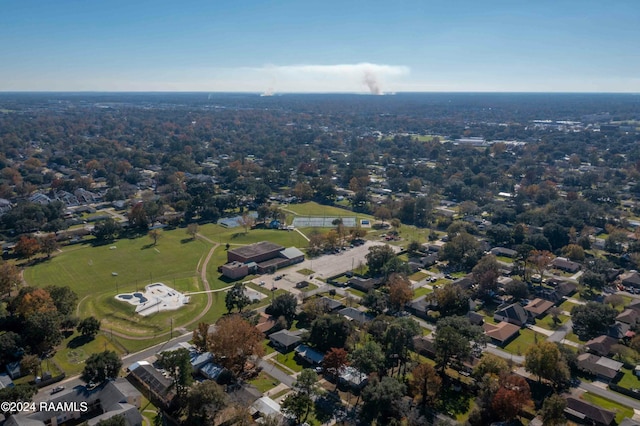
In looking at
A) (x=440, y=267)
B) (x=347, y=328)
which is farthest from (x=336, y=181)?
(x=347, y=328)

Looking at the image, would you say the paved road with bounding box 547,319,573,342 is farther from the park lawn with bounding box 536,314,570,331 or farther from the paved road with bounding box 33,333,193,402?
the paved road with bounding box 33,333,193,402

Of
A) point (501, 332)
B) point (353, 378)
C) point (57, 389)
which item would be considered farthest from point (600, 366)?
point (57, 389)

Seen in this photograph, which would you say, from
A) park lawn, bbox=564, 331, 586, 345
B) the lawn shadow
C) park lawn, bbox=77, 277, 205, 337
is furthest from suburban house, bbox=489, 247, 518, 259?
the lawn shadow

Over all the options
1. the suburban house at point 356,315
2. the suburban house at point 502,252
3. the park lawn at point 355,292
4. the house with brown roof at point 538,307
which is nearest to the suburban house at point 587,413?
the house with brown roof at point 538,307

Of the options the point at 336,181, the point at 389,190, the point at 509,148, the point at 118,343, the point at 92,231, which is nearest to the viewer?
the point at 118,343

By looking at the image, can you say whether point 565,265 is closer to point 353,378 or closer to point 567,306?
point 567,306

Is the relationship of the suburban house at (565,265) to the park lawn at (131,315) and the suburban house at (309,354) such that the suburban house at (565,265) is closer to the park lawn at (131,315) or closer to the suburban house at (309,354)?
the suburban house at (309,354)

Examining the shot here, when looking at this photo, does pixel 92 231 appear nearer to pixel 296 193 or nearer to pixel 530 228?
pixel 296 193
